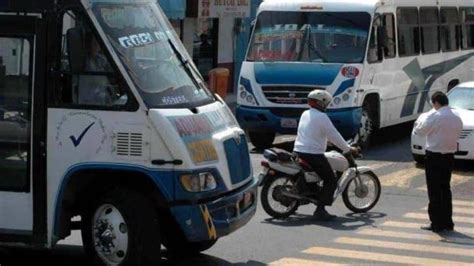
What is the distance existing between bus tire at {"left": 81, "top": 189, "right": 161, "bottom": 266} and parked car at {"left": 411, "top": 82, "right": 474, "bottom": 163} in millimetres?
8278

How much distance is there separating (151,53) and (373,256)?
3021 millimetres

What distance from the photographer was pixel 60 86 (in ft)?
27.5

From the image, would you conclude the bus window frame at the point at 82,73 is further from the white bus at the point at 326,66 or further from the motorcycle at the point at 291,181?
the white bus at the point at 326,66

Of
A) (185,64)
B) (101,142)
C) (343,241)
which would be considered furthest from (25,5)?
(343,241)

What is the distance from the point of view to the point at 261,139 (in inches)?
765

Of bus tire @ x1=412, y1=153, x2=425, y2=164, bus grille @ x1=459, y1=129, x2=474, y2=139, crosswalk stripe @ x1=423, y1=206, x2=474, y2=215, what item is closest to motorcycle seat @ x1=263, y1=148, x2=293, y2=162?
crosswalk stripe @ x1=423, y1=206, x2=474, y2=215

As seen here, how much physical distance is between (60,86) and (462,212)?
6.33 meters

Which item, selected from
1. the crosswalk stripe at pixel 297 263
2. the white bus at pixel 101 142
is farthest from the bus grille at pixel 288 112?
the white bus at pixel 101 142

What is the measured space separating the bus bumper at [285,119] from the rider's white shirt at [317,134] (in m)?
6.30

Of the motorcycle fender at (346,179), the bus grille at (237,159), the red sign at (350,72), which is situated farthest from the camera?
the red sign at (350,72)

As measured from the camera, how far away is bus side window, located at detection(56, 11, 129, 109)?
831cm

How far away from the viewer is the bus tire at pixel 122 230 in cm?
823

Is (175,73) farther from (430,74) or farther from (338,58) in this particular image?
(430,74)

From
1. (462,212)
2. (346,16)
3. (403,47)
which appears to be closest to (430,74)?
(403,47)
